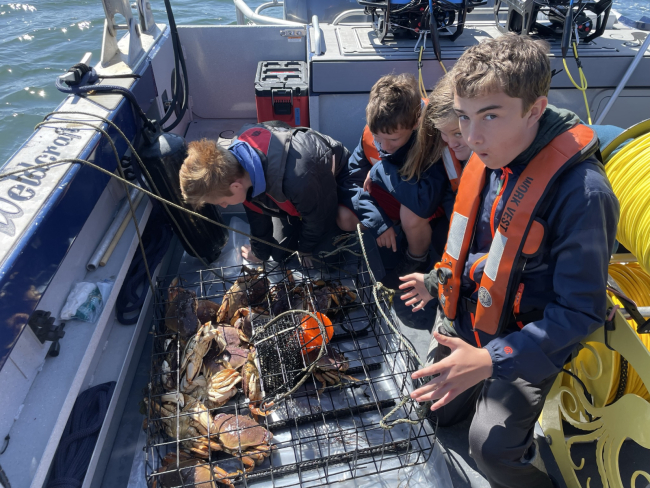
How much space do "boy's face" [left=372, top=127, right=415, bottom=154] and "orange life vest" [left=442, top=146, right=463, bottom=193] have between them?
0.78 feet

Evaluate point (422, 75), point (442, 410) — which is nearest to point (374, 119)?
point (422, 75)

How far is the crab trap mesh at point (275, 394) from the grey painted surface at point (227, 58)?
2401 millimetres

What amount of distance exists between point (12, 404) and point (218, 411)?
93 centimetres

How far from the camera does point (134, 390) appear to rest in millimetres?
2568

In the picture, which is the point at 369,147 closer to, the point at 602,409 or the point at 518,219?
the point at 518,219

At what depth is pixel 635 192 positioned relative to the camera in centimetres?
180

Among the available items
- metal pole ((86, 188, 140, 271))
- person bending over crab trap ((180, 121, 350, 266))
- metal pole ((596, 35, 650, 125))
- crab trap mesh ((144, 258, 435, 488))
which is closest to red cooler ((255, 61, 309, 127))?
person bending over crab trap ((180, 121, 350, 266))

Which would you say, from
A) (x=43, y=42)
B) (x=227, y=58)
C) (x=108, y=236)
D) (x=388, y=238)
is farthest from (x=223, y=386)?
(x=43, y=42)

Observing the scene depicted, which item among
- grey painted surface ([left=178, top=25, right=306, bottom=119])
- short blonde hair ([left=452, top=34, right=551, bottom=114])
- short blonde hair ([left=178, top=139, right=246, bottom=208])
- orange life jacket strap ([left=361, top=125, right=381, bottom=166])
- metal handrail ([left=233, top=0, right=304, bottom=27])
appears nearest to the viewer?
short blonde hair ([left=452, top=34, right=551, bottom=114])

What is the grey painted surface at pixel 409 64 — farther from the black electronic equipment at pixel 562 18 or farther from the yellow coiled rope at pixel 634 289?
the yellow coiled rope at pixel 634 289

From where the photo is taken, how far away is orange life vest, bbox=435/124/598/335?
4.75 ft

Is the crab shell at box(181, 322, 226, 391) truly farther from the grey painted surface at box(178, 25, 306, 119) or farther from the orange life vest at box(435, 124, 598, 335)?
the grey painted surface at box(178, 25, 306, 119)

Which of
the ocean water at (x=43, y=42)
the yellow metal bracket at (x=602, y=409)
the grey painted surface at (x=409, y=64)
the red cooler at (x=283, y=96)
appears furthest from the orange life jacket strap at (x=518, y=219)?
the ocean water at (x=43, y=42)

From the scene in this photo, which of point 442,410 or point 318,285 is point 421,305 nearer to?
point 442,410
